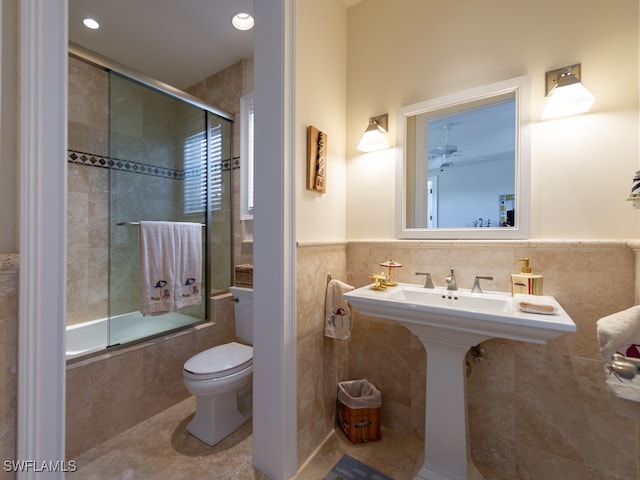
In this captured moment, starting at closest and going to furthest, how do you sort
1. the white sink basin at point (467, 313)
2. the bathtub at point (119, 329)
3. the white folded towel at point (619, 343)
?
the white folded towel at point (619, 343)
the white sink basin at point (467, 313)
the bathtub at point (119, 329)

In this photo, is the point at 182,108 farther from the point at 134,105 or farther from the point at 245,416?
the point at 245,416

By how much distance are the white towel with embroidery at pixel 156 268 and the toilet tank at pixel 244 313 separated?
0.46 m

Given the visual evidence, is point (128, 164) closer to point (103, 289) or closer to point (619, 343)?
point (103, 289)

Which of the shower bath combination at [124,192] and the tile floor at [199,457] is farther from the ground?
the shower bath combination at [124,192]

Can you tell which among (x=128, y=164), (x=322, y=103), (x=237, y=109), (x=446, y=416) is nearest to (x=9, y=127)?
(x=322, y=103)

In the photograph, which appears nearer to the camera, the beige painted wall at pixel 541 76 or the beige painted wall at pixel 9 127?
the beige painted wall at pixel 9 127

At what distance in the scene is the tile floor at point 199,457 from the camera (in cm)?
135

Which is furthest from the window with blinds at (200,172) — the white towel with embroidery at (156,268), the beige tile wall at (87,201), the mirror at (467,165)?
the mirror at (467,165)

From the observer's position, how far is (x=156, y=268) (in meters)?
1.95

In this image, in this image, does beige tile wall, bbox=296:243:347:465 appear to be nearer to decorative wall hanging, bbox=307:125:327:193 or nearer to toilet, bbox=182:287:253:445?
decorative wall hanging, bbox=307:125:327:193

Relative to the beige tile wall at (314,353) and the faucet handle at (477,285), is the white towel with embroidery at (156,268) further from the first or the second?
the faucet handle at (477,285)

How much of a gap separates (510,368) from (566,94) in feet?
4.19

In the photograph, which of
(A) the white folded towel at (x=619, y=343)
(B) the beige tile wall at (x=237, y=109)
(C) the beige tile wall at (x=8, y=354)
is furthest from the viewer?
(B) the beige tile wall at (x=237, y=109)

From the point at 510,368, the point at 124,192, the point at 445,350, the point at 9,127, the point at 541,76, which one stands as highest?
the point at 541,76
